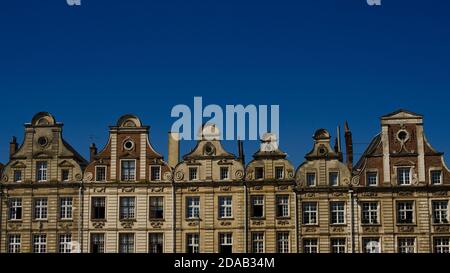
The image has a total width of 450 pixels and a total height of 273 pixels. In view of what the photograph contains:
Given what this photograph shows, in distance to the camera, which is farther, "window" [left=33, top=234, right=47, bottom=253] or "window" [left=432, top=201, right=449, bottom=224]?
"window" [left=33, top=234, right=47, bottom=253]

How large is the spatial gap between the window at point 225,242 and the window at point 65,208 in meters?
7.14

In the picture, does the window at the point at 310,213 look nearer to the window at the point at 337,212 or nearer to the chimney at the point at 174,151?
the window at the point at 337,212

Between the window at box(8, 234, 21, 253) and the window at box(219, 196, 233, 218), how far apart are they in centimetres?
945

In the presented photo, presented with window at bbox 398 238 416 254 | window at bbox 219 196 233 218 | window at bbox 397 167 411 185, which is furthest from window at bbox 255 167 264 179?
window at bbox 398 238 416 254

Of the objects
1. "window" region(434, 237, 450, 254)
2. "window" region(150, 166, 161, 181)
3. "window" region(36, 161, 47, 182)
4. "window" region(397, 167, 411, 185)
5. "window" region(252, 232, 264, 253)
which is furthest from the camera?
"window" region(36, 161, 47, 182)

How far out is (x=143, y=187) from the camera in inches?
1414

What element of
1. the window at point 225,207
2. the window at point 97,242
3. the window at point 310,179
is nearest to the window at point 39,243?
the window at point 97,242

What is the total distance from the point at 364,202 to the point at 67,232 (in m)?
13.8

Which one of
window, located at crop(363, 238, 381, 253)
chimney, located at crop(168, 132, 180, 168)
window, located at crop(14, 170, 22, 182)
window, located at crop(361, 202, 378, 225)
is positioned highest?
chimney, located at crop(168, 132, 180, 168)

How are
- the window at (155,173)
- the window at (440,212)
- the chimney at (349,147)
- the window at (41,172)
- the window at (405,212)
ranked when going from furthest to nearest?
the chimney at (349,147) < the window at (41,172) < the window at (155,173) < the window at (405,212) < the window at (440,212)

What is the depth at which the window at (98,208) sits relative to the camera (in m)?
35.8

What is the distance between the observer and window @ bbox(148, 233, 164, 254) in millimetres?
35469

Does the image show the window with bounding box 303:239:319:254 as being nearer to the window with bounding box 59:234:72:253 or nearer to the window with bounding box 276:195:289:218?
the window with bounding box 276:195:289:218
